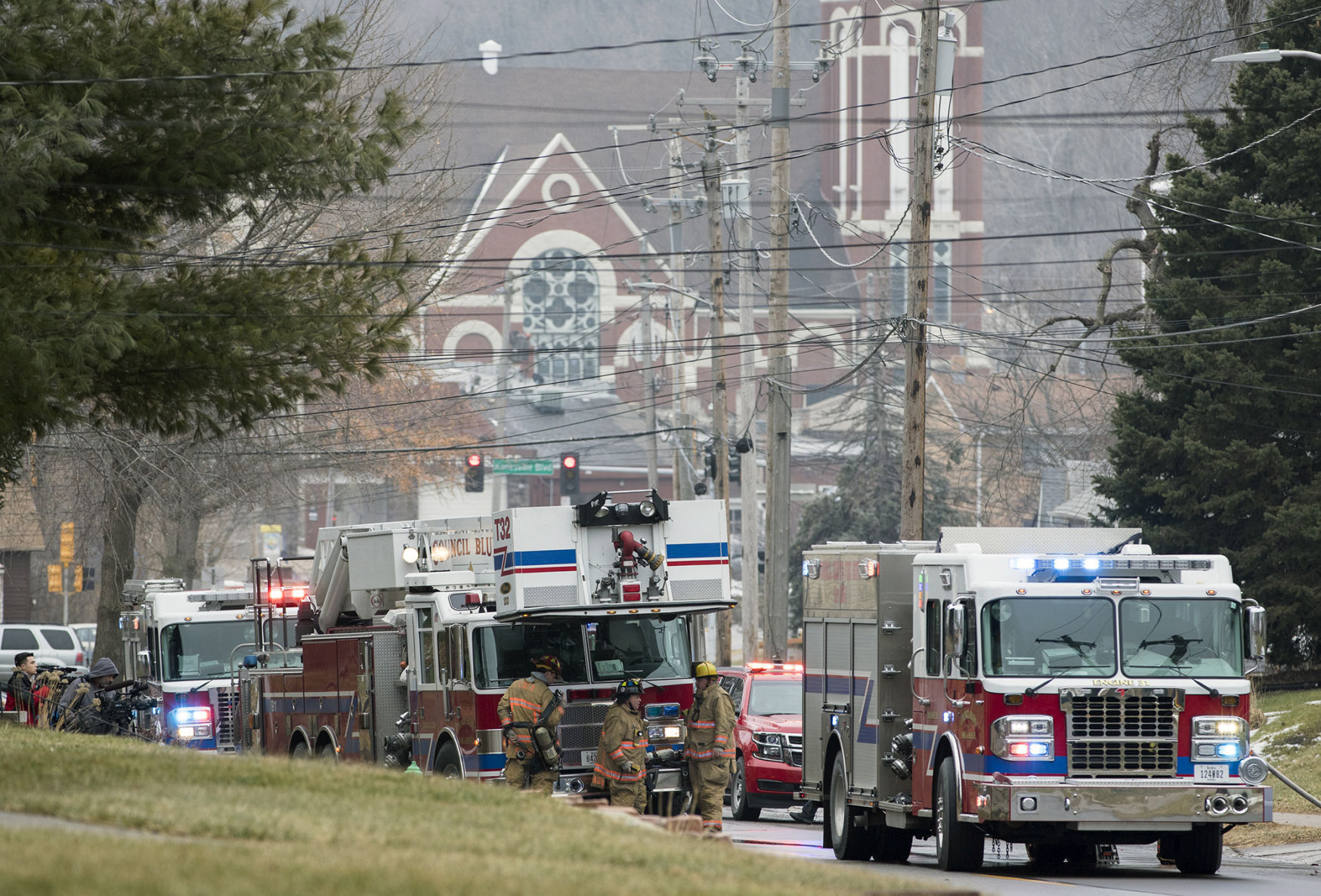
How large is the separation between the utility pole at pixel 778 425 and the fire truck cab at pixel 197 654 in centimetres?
817

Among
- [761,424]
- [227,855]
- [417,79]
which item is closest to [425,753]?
[227,855]

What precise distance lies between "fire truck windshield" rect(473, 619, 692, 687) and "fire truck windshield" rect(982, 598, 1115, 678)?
394 centimetres

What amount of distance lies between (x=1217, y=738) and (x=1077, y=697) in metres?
1.14

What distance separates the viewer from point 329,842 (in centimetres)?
886

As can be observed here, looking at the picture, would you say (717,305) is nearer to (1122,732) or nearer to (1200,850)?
(1200,850)

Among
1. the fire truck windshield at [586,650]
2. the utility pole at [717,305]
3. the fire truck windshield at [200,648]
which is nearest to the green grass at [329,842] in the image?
the fire truck windshield at [586,650]

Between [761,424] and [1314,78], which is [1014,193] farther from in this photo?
[1314,78]

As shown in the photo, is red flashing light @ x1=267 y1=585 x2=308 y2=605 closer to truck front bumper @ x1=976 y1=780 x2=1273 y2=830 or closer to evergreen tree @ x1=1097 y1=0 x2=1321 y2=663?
truck front bumper @ x1=976 y1=780 x2=1273 y2=830

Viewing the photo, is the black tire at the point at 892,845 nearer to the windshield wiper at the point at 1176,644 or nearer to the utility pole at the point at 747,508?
the windshield wiper at the point at 1176,644

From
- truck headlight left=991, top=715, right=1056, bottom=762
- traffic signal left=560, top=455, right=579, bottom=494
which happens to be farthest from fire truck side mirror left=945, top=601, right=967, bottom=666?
traffic signal left=560, top=455, right=579, bottom=494

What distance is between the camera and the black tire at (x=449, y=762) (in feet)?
55.3

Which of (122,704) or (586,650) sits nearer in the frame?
(586,650)

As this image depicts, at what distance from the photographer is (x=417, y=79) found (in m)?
38.4

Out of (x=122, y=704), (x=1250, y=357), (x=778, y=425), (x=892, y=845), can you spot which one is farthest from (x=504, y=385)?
(x=892, y=845)
